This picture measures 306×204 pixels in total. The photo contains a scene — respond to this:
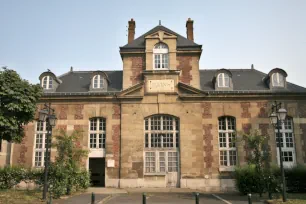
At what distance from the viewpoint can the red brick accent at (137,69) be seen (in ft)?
70.6

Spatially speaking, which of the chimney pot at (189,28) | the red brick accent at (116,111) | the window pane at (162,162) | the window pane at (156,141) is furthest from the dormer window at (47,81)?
the chimney pot at (189,28)

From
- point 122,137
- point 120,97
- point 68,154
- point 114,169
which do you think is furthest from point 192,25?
point 68,154

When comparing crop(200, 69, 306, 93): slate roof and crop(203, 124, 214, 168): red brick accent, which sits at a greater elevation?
crop(200, 69, 306, 93): slate roof

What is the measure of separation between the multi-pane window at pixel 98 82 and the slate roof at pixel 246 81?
24.1 ft

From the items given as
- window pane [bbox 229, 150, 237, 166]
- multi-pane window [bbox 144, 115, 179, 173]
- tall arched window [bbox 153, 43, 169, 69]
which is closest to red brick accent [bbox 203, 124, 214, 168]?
window pane [bbox 229, 150, 237, 166]

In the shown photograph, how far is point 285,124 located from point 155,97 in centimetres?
913

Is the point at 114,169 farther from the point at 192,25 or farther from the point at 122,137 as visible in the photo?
the point at 192,25

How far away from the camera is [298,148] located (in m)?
20.1

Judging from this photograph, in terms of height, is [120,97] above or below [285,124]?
above

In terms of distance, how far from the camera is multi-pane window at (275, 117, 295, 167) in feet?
66.0

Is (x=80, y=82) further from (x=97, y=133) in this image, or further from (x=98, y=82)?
(x=97, y=133)

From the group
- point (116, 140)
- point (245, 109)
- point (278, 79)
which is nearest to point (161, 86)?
point (116, 140)

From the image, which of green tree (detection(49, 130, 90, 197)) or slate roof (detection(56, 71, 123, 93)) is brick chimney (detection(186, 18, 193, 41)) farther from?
green tree (detection(49, 130, 90, 197))

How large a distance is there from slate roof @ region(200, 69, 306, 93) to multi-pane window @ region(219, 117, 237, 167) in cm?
241
